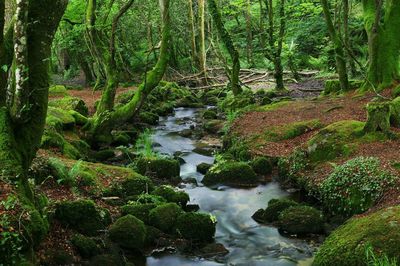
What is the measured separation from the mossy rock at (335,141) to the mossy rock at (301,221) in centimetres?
258

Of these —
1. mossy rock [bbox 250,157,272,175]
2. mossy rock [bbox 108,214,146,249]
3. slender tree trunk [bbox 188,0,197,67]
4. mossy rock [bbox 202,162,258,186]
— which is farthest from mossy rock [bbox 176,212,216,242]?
slender tree trunk [bbox 188,0,197,67]

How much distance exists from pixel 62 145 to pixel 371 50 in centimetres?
1189

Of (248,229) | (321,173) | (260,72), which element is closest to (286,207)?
Result: (248,229)

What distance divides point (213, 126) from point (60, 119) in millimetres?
6476

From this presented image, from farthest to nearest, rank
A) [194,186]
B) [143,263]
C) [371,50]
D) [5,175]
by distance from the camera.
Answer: [371,50], [194,186], [143,263], [5,175]

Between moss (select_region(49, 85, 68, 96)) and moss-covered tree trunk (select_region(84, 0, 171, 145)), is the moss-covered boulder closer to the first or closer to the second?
moss-covered tree trunk (select_region(84, 0, 171, 145))

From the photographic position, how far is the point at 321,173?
32.6ft

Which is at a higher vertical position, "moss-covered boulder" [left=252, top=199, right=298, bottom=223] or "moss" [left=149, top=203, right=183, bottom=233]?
"moss" [left=149, top=203, right=183, bottom=233]

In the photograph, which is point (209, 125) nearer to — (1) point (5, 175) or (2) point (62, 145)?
(2) point (62, 145)

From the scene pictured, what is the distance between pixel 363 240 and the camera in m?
6.20

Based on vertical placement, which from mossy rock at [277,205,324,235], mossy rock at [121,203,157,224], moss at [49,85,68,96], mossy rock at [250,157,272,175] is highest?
moss at [49,85,68,96]

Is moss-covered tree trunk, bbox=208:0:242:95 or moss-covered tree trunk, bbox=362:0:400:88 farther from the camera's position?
moss-covered tree trunk, bbox=208:0:242:95

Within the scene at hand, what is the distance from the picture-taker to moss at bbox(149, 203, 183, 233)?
7844mm

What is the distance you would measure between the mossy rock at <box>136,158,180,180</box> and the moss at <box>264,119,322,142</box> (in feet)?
11.5
